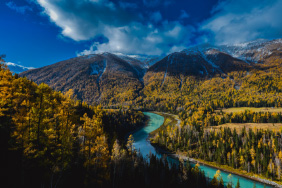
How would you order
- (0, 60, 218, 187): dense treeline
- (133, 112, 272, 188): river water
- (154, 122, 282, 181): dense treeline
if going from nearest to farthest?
1. (0, 60, 218, 187): dense treeline
2. (133, 112, 272, 188): river water
3. (154, 122, 282, 181): dense treeline

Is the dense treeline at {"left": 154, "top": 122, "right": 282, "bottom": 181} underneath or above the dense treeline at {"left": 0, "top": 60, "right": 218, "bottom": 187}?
underneath

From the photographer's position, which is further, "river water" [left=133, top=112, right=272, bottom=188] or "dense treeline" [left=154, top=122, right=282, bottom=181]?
"dense treeline" [left=154, top=122, right=282, bottom=181]

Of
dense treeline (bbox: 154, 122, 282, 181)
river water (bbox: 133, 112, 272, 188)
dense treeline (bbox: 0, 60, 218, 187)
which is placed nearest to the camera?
dense treeline (bbox: 0, 60, 218, 187)

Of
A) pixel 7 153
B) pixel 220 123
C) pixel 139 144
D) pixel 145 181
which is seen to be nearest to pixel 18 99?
pixel 7 153

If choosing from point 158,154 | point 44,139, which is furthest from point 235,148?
point 44,139

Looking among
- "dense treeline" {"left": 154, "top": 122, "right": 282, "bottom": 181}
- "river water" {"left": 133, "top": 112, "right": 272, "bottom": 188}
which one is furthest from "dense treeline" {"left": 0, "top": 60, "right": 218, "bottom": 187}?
"dense treeline" {"left": 154, "top": 122, "right": 282, "bottom": 181}

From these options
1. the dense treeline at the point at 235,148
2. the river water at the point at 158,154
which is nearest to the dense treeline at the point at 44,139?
the river water at the point at 158,154

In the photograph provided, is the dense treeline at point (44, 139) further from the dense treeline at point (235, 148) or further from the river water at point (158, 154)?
the dense treeline at point (235, 148)

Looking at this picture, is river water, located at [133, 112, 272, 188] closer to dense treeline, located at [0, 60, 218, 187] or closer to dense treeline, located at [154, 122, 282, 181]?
dense treeline, located at [154, 122, 282, 181]
